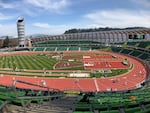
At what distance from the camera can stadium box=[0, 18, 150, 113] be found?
2033cm

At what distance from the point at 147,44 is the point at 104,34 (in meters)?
30.9

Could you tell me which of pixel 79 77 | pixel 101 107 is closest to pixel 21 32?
pixel 79 77

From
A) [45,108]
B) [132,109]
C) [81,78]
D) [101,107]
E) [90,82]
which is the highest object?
[45,108]

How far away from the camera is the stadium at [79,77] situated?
2033cm

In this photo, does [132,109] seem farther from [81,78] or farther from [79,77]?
[79,77]

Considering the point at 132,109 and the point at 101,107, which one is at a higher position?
the point at 132,109

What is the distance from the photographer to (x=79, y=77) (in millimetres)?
50156

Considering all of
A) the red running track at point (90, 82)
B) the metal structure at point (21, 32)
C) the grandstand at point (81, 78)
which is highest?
the metal structure at point (21, 32)

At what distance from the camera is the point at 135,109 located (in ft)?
65.0

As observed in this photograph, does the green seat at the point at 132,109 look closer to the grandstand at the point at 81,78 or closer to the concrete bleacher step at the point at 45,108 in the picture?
the grandstand at the point at 81,78

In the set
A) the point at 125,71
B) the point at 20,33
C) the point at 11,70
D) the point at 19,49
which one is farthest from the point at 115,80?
the point at 20,33

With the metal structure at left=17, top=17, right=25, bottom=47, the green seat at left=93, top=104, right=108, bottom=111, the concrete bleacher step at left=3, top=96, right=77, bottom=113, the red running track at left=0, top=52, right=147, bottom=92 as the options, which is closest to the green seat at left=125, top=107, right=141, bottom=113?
the green seat at left=93, top=104, right=108, bottom=111

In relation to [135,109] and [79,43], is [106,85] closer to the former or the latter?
[135,109]

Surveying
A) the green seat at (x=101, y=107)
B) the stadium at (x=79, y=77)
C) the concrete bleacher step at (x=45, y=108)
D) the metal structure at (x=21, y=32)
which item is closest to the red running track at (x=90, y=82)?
the stadium at (x=79, y=77)
